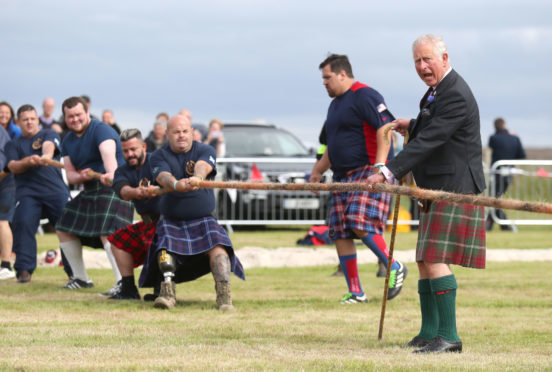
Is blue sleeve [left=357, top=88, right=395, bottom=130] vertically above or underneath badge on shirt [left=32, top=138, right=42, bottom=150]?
above

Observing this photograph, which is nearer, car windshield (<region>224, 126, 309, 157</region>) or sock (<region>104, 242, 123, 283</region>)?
sock (<region>104, 242, 123, 283</region>)

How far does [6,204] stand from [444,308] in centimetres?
625

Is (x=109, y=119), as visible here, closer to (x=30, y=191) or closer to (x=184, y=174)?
(x=30, y=191)

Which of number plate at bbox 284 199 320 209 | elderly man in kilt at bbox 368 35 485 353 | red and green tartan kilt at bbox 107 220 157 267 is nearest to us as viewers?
elderly man in kilt at bbox 368 35 485 353

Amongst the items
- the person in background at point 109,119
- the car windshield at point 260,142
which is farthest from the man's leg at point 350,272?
the person in background at point 109,119

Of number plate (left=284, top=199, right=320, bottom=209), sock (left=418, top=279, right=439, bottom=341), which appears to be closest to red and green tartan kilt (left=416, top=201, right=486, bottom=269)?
sock (left=418, top=279, right=439, bottom=341)

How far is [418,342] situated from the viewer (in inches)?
232

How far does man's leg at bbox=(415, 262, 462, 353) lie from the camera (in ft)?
18.4

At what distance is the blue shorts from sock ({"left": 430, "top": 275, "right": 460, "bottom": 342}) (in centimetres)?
619

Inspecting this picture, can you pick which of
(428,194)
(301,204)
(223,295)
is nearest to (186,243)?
(223,295)

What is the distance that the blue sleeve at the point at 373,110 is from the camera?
26.0 feet

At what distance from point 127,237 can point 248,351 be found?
→ 309cm

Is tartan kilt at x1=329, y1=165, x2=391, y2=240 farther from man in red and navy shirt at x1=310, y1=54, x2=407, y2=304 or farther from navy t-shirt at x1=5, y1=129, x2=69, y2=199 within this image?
navy t-shirt at x1=5, y1=129, x2=69, y2=199

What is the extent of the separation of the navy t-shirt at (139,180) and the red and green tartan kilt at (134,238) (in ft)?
0.49
